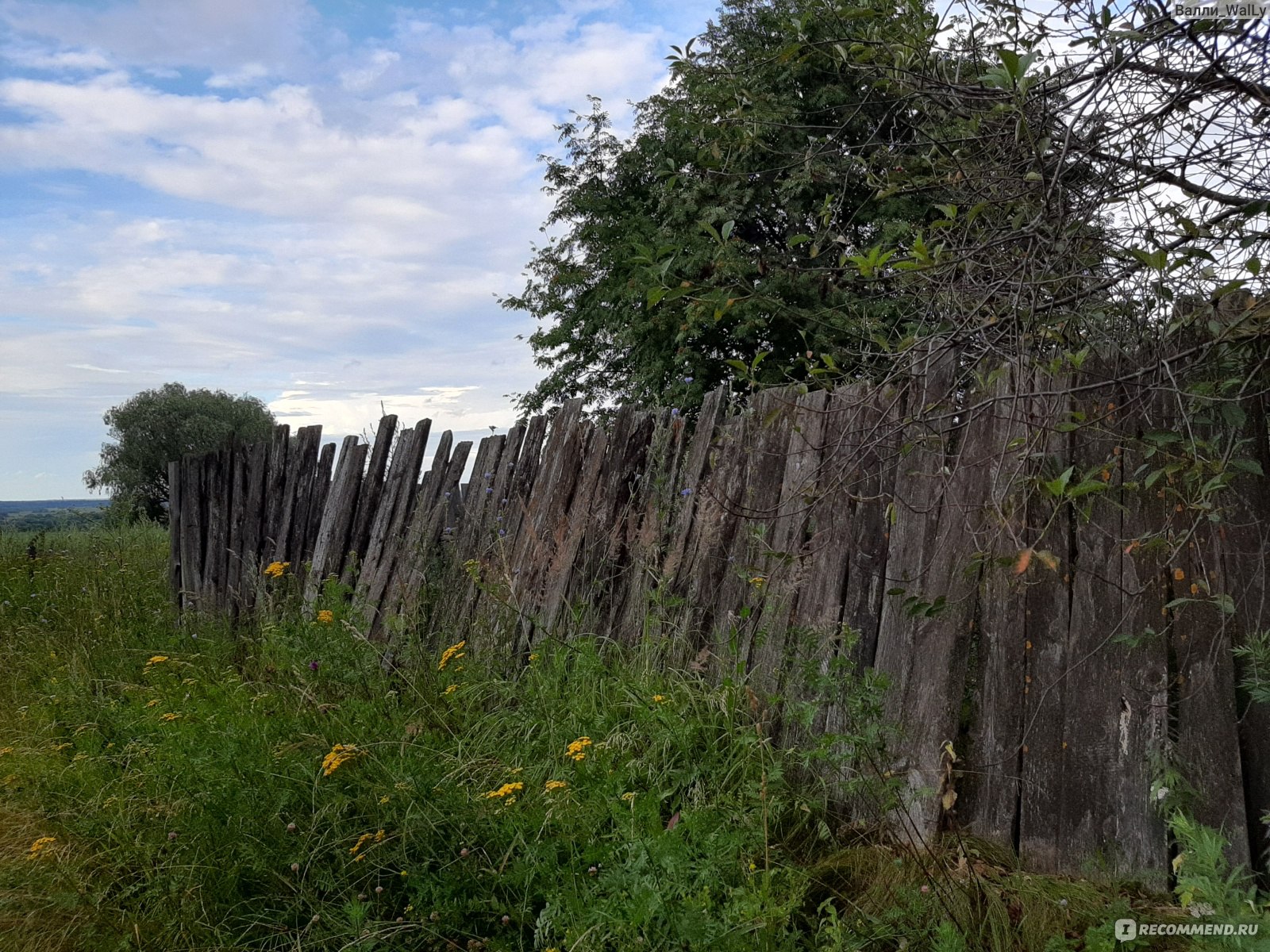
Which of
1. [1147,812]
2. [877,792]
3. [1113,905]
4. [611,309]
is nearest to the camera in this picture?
[1113,905]

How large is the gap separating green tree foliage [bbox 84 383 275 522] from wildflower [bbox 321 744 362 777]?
107 ft

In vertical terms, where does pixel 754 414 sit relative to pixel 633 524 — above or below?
above

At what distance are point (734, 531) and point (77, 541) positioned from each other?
1129 cm

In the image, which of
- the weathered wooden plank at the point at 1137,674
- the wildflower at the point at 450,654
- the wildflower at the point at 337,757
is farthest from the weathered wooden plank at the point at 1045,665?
the wildflower at the point at 450,654

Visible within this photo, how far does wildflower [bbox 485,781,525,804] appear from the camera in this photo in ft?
9.46

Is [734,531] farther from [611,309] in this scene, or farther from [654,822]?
[611,309]

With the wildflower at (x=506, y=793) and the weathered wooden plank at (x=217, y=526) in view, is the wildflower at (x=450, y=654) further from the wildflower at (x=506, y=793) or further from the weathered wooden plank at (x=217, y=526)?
the weathered wooden plank at (x=217, y=526)

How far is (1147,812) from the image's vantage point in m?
2.78

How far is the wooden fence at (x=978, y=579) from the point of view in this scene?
108 inches

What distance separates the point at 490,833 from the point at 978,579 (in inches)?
71.2

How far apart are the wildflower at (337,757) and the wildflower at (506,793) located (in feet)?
1.65

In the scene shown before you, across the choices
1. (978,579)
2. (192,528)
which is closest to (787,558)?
(978,579)

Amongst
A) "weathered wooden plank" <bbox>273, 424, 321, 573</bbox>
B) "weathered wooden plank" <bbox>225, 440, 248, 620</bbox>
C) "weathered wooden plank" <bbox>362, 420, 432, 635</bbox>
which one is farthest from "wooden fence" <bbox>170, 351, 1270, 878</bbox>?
"weathered wooden plank" <bbox>225, 440, 248, 620</bbox>

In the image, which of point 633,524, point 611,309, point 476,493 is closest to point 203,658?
point 476,493
